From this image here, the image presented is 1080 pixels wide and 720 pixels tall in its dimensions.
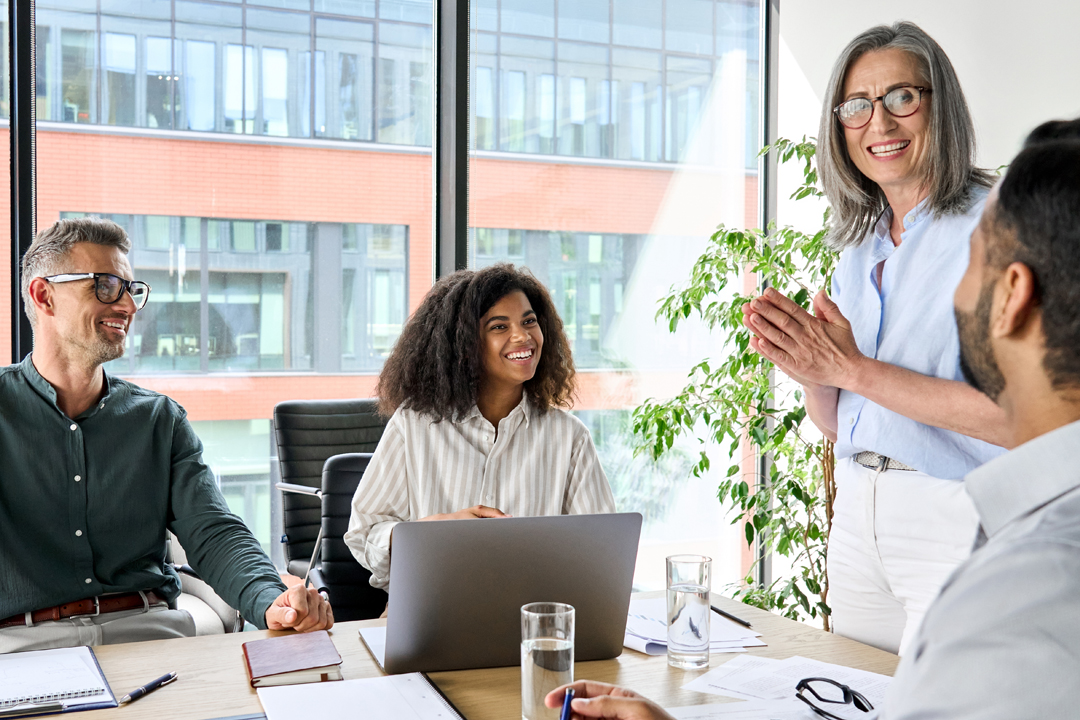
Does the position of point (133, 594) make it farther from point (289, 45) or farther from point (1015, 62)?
point (1015, 62)

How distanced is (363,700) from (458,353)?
117cm

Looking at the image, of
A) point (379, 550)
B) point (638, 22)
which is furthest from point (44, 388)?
point (638, 22)

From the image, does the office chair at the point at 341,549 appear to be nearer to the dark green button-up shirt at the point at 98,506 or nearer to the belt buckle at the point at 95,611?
the dark green button-up shirt at the point at 98,506

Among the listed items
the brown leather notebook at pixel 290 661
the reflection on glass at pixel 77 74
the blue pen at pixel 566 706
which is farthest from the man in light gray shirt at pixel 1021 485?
the reflection on glass at pixel 77 74

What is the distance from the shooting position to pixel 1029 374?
2.64 feet

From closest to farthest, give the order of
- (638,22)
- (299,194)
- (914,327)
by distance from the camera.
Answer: (914,327) → (299,194) → (638,22)

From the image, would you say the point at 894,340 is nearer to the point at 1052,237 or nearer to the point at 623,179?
the point at 1052,237

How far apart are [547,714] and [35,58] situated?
3.00 metres

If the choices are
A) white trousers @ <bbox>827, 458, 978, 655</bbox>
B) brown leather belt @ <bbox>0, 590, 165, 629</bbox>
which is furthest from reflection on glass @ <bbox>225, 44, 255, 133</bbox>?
white trousers @ <bbox>827, 458, 978, 655</bbox>

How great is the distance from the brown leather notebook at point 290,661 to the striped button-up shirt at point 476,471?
2.00ft

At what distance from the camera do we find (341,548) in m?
2.64

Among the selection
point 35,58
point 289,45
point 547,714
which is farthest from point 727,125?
point 547,714

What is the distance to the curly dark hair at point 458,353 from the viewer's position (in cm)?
231

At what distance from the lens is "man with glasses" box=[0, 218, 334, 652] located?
204 centimetres
